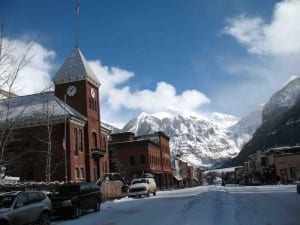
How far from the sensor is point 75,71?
2264 inches

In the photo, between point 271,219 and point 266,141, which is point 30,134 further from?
point 266,141

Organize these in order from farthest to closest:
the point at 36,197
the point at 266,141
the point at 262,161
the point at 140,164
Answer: the point at 266,141 < the point at 262,161 < the point at 140,164 < the point at 36,197

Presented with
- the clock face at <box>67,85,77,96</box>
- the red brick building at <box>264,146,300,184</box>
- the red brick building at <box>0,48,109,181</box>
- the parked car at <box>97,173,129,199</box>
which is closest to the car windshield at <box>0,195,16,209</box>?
the parked car at <box>97,173,129,199</box>

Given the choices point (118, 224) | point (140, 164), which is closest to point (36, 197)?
point (118, 224)

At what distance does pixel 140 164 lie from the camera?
268 ft

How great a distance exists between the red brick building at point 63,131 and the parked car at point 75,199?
64.5ft

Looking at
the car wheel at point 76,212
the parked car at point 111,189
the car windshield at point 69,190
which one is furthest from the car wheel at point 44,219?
the parked car at point 111,189

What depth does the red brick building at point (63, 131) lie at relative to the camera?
4862 cm

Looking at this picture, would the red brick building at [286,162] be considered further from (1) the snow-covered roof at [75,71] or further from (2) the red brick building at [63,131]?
(1) the snow-covered roof at [75,71]

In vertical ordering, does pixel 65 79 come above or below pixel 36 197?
above

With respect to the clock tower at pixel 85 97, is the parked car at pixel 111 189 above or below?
below

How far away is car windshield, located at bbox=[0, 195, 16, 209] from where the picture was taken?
53.6 feet

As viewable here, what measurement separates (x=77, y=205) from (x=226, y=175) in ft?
581

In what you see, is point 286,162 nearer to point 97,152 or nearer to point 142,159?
point 142,159
